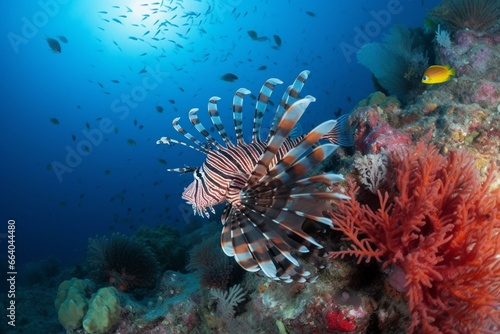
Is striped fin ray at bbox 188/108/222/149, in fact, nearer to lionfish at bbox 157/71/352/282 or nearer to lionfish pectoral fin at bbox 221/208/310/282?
lionfish at bbox 157/71/352/282

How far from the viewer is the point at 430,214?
84.5 inches

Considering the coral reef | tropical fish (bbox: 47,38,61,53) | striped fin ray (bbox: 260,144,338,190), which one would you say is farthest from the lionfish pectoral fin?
tropical fish (bbox: 47,38,61,53)

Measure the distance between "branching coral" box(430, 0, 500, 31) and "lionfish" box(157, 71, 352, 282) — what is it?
5362 mm

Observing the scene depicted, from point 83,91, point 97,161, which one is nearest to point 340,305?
point 83,91

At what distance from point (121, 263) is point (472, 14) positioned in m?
8.13

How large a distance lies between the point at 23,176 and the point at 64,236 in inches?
685

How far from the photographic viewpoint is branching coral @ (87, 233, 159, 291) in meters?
5.70

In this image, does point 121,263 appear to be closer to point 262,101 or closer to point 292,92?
point 262,101

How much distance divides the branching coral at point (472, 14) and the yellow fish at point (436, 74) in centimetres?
248

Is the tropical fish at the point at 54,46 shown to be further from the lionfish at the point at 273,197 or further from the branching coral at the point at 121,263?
the lionfish at the point at 273,197

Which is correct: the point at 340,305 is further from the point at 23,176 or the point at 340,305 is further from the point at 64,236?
the point at 23,176

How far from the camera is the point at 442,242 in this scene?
1.94 m

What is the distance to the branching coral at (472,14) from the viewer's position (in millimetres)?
6426

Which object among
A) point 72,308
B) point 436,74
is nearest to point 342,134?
point 436,74
